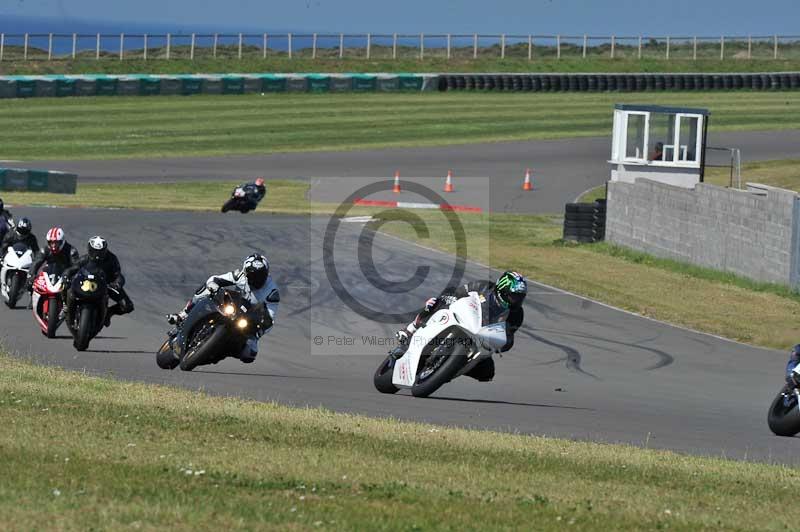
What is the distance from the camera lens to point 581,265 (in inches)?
1086

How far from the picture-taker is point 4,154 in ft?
154

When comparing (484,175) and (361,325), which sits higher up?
Result: (484,175)

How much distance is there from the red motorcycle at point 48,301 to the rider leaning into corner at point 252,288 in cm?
294

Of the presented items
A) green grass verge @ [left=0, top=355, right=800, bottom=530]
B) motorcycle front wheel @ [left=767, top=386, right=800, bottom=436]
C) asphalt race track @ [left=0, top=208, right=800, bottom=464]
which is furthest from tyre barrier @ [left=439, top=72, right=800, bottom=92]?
green grass verge @ [left=0, top=355, right=800, bottom=530]

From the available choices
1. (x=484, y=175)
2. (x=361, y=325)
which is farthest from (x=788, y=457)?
(x=484, y=175)

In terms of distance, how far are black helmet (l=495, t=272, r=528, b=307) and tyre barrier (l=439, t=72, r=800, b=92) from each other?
5327 cm

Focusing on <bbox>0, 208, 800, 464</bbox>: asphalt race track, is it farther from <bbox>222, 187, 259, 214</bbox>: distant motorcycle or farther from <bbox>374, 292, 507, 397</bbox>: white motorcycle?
<bbox>222, 187, 259, 214</bbox>: distant motorcycle

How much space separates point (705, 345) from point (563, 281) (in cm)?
549

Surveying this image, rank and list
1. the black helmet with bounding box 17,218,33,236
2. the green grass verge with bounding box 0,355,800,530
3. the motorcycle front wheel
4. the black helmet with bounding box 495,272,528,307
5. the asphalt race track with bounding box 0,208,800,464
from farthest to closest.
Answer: the black helmet with bounding box 17,218,33,236 → the asphalt race track with bounding box 0,208,800,464 → the black helmet with bounding box 495,272,528,307 → the motorcycle front wheel → the green grass verge with bounding box 0,355,800,530

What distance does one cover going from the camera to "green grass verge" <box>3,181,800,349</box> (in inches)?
875

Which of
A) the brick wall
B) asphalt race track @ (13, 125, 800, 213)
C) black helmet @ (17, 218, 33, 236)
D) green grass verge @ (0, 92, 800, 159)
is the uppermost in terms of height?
green grass verge @ (0, 92, 800, 159)

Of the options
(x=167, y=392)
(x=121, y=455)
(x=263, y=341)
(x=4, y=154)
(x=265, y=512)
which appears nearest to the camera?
(x=265, y=512)

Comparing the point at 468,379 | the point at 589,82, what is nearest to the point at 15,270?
the point at 468,379

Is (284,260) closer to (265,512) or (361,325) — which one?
(361,325)
